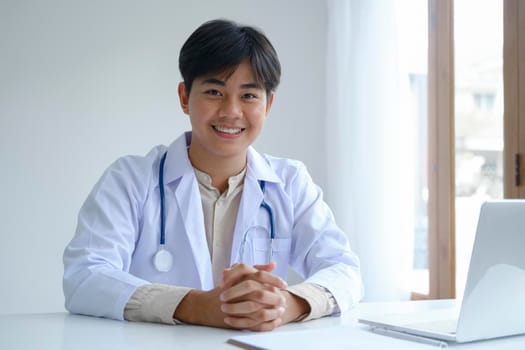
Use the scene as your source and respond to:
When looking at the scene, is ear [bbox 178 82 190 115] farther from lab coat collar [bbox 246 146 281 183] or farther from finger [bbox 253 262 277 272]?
finger [bbox 253 262 277 272]

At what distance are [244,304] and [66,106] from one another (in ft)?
7.94

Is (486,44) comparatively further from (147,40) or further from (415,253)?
(147,40)

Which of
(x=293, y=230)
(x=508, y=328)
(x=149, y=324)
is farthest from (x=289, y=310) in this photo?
(x=293, y=230)

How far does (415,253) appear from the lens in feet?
11.8

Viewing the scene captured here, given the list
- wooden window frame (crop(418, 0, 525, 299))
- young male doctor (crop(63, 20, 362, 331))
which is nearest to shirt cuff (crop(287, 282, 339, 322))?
young male doctor (crop(63, 20, 362, 331))

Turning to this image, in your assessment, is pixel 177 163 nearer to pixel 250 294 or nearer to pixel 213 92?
pixel 213 92

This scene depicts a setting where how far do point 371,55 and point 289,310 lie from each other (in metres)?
2.36

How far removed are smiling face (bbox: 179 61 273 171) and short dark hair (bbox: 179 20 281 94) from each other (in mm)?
18

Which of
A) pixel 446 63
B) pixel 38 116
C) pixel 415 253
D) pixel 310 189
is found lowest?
pixel 415 253

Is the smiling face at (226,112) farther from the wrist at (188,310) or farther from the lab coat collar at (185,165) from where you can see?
the wrist at (188,310)

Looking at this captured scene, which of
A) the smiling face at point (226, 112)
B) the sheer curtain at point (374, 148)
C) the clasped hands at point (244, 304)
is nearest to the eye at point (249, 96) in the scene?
the smiling face at point (226, 112)

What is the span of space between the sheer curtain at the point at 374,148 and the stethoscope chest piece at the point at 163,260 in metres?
1.90

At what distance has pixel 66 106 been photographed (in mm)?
3312

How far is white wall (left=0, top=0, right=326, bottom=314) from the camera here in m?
3.21
